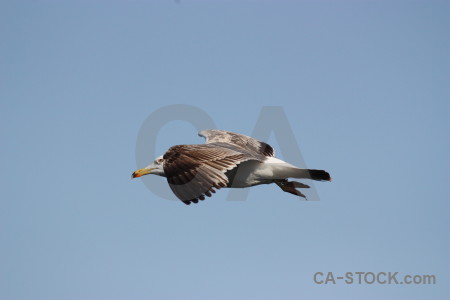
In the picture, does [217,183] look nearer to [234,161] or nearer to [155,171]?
[234,161]

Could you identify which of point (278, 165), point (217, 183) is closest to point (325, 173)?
point (278, 165)

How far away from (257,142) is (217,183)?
6.63 m

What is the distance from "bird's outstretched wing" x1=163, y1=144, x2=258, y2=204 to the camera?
15461 millimetres

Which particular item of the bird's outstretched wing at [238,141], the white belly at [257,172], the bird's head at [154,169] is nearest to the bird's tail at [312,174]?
the white belly at [257,172]

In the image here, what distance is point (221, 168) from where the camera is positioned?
16.3m

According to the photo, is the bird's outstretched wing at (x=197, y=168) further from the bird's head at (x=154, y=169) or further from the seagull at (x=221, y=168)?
the bird's head at (x=154, y=169)

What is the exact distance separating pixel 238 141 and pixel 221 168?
5230mm

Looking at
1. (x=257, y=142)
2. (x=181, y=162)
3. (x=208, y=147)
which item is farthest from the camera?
(x=257, y=142)

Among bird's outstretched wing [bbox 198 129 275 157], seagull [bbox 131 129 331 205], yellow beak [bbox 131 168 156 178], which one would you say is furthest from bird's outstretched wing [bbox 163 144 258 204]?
bird's outstretched wing [bbox 198 129 275 157]

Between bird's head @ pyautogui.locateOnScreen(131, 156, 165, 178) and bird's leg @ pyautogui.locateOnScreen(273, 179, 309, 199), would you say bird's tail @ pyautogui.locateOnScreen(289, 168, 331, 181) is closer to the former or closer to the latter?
bird's leg @ pyautogui.locateOnScreen(273, 179, 309, 199)

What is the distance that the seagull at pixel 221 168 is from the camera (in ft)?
51.4

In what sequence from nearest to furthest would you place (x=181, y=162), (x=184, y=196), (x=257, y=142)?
(x=184, y=196) → (x=181, y=162) → (x=257, y=142)

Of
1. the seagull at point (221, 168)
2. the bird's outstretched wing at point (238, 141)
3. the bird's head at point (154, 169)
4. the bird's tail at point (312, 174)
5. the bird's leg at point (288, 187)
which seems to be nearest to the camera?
the seagull at point (221, 168)

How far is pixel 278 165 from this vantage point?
61.2ft
